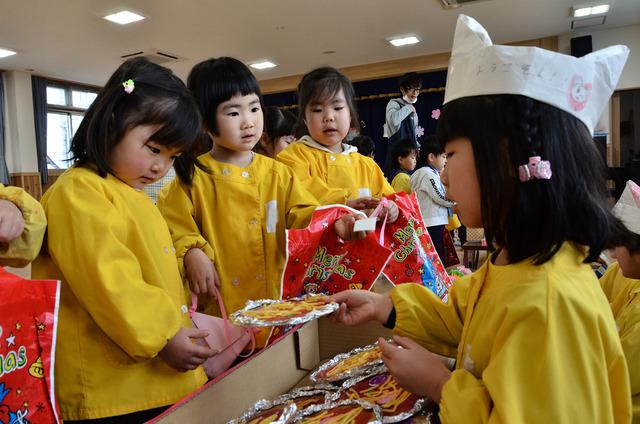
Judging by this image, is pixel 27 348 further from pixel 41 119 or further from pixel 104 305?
pixel 41 119

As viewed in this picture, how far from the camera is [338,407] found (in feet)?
2.74

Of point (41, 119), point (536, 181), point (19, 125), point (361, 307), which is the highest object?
point (41, 119)

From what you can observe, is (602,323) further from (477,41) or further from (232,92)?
(232,92)

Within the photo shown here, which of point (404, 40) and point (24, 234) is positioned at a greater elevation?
point (404, 40)

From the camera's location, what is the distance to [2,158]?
9031 mm

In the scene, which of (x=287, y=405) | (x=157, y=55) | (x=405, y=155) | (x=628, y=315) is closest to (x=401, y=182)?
(x=405, y=155)

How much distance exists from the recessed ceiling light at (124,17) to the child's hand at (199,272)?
5.38 metres

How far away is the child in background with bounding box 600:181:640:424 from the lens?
1.04 m

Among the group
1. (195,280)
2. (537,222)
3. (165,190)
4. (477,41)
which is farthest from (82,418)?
(477,41)

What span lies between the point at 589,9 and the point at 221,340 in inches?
271

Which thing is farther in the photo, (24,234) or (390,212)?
(390,212)

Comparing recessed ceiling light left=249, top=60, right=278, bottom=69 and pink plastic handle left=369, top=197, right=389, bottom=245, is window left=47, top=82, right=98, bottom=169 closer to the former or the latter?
recessed ceiling light left=249, top=60, right=278, bottom=69

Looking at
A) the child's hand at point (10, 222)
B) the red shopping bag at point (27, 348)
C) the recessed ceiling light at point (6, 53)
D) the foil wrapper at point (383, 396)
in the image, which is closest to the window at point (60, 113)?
the recessed ceiling light at point (6, 53)

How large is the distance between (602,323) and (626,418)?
0.18 m
